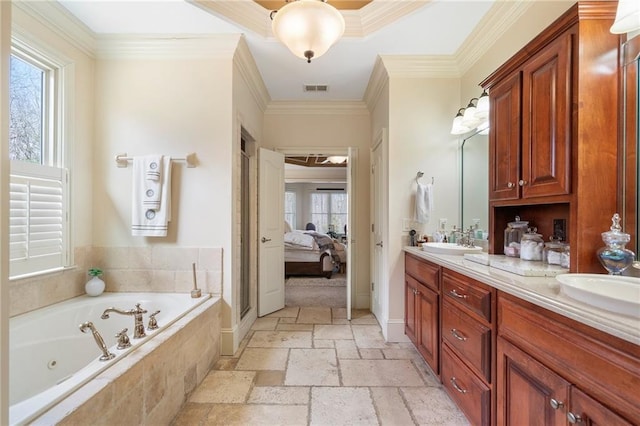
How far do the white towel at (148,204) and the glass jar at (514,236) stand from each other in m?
2.55

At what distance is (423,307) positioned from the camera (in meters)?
2.15

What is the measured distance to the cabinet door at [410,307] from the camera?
2.33 m

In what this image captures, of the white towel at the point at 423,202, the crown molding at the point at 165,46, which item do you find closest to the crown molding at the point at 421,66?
the white towel at the point at 423,202

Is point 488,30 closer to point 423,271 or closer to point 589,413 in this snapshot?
point 423,271

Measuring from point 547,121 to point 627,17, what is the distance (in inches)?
17.3

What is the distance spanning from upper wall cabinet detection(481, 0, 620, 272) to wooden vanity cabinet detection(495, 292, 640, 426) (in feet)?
1.40

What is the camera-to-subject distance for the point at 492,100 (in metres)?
1.86

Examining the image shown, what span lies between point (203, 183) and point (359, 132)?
217 cm

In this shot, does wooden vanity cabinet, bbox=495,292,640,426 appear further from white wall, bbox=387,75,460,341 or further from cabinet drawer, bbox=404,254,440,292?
white wall, bbox=387,75,460,341

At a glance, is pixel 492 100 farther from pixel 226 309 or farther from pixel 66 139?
pixel 66 139

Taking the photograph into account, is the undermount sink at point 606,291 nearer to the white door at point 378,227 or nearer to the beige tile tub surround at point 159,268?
the white door at point 378,227

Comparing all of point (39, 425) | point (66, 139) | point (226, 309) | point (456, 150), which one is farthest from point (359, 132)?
point (39, 425)

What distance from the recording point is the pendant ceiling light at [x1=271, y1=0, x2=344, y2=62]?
1.50m

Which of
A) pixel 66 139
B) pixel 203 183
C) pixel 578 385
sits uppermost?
pixel 66 139
